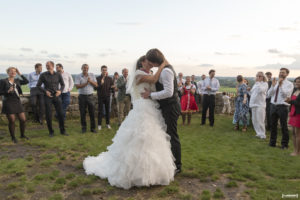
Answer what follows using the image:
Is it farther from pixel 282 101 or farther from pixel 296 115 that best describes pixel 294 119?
pixel 282 101

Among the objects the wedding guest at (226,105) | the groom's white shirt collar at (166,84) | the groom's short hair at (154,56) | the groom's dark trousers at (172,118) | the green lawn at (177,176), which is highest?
the groom's short hair at (154,56)

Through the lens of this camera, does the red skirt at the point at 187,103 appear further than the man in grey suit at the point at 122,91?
Yes

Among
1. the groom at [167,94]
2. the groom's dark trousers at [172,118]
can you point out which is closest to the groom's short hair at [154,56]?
the groom at [167,94]

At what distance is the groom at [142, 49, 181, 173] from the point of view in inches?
150

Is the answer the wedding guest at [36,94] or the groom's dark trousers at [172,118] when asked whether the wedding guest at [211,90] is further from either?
the wedding guest at [36,94]

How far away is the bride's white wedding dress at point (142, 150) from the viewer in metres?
3.67

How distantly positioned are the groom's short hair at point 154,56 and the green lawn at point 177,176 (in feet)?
7.12

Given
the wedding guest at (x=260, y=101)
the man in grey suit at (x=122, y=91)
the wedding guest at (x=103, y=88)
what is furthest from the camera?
the man in grey suit at (x=122, y=91)

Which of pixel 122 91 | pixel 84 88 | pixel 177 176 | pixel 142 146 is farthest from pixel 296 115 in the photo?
pixel 84 88

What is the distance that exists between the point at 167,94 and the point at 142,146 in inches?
38.0

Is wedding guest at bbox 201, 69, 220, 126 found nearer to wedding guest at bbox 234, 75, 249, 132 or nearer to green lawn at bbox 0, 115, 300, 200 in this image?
wedding guest at bbox 234, 75, 249, 132

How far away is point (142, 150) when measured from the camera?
3.68 metres

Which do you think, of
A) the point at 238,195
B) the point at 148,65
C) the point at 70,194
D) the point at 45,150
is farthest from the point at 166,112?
the point at 45,150

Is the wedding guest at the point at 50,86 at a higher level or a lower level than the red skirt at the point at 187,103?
higher
